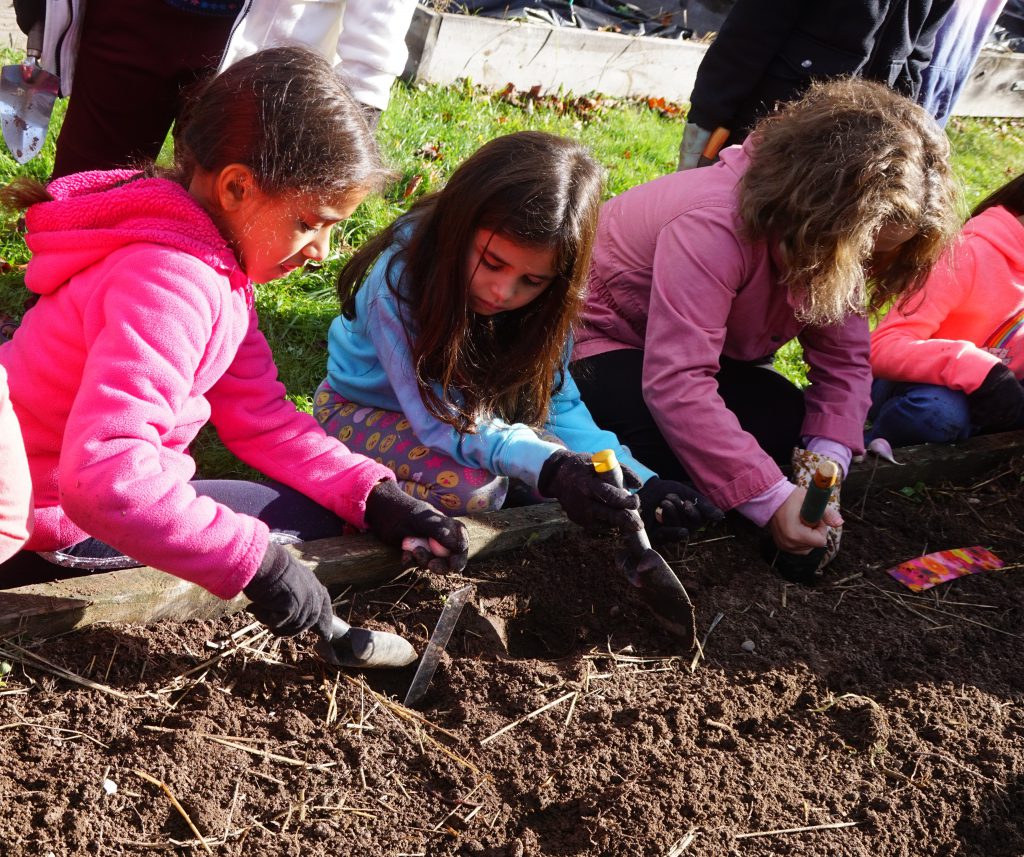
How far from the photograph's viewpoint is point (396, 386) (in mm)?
2570

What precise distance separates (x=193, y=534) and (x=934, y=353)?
268cm

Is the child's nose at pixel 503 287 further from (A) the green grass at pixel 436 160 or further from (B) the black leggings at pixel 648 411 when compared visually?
(B) the black leggings at pixel 648 411

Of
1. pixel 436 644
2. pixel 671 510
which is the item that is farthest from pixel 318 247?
pixel 671 510

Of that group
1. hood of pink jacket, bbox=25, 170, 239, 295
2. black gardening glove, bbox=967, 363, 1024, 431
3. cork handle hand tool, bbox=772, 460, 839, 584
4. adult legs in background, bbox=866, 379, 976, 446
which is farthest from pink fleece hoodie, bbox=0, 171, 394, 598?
black gardening glove, bbox=967, 363, 1024, 431

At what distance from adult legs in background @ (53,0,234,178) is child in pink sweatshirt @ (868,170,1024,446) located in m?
2.30

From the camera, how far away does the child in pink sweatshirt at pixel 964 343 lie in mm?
3529

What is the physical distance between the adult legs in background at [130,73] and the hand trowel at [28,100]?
65mm

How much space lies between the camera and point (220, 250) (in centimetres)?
195

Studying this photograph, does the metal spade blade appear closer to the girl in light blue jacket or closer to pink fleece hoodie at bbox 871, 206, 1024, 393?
the girl in light blue jacket

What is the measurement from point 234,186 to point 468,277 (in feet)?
2.02

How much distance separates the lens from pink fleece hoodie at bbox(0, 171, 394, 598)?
1.72m

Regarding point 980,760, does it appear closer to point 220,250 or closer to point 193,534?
point 193,534

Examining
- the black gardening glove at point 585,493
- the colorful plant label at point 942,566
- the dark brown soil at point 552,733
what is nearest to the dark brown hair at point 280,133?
the black gardening glove at point 585,493

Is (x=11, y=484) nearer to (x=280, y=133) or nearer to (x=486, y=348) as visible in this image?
(x=280, y=133)
